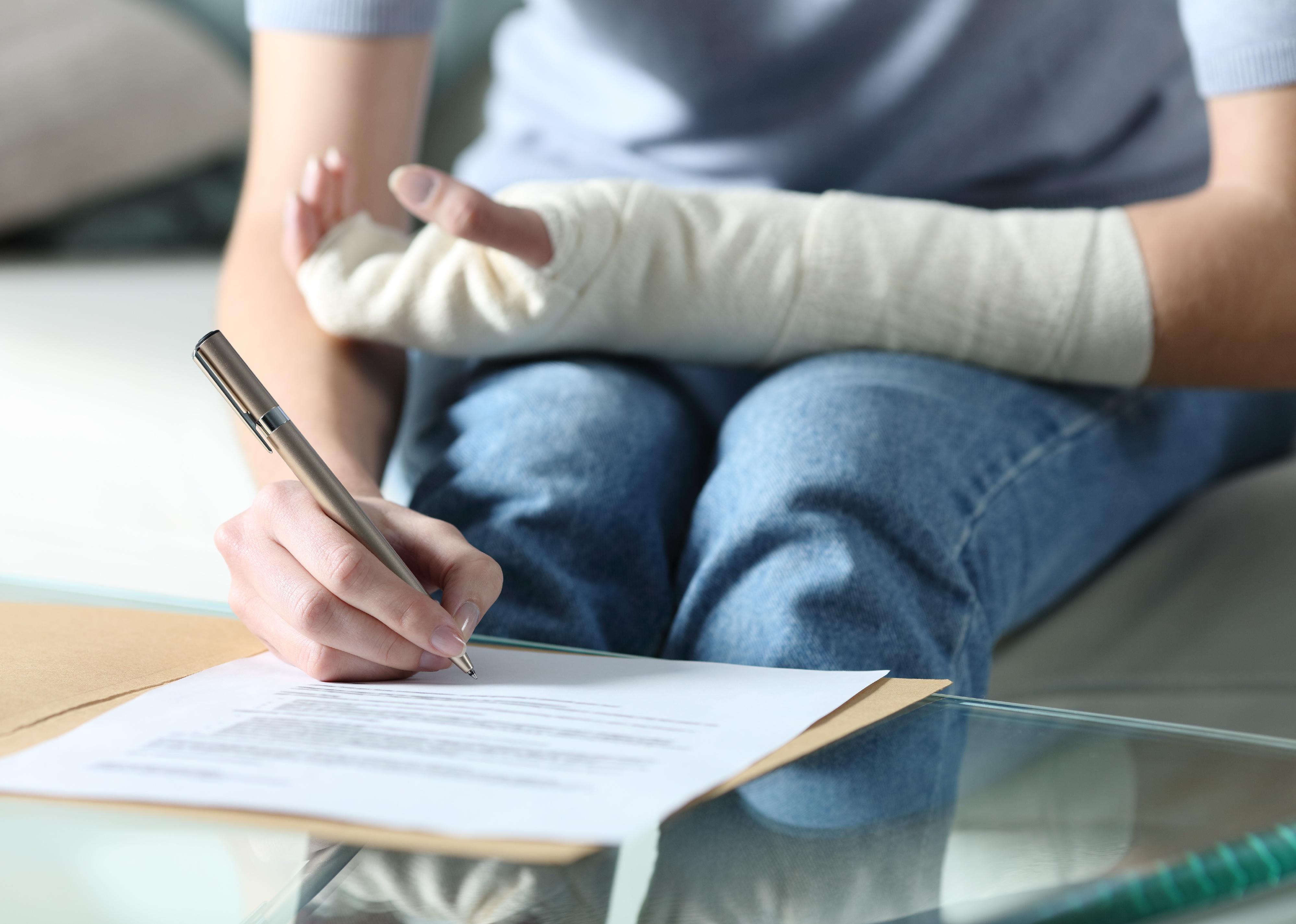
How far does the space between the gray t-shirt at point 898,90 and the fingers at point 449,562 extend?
0.39 metres

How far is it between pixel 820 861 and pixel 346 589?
186 millimetres

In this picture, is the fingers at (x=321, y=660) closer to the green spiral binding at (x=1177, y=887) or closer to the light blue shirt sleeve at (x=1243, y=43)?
the green spiral binding at (x=1177, y=887)

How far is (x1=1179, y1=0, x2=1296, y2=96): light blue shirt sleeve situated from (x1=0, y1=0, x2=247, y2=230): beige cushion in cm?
113

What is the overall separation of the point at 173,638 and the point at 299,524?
0.25ft

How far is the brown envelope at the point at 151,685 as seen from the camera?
0.26 m

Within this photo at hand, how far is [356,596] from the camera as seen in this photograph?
0.38 metres

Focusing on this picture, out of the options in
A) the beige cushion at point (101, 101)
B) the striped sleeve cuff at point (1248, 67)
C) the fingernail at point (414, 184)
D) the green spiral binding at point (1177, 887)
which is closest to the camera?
the green spiral binding at point (1177, 887)

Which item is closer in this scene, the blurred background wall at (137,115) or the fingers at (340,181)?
the fingers at (340,181)

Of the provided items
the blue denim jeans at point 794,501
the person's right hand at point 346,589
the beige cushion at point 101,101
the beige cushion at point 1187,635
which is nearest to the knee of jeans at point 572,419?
the blue denim jeans at point 794,501

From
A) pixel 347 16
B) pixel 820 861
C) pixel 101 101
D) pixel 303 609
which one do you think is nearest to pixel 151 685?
pixel 303 609

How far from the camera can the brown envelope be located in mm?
261

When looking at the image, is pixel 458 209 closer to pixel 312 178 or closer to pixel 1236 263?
pixel 312 178

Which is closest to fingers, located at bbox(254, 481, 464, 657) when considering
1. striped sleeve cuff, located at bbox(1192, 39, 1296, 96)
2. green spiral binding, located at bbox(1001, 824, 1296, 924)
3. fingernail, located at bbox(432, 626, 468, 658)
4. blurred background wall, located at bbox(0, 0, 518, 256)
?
fingernail, located at bbox(432, 626, 468, 658)

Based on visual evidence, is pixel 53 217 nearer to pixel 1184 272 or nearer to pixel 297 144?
pixel 297 144
